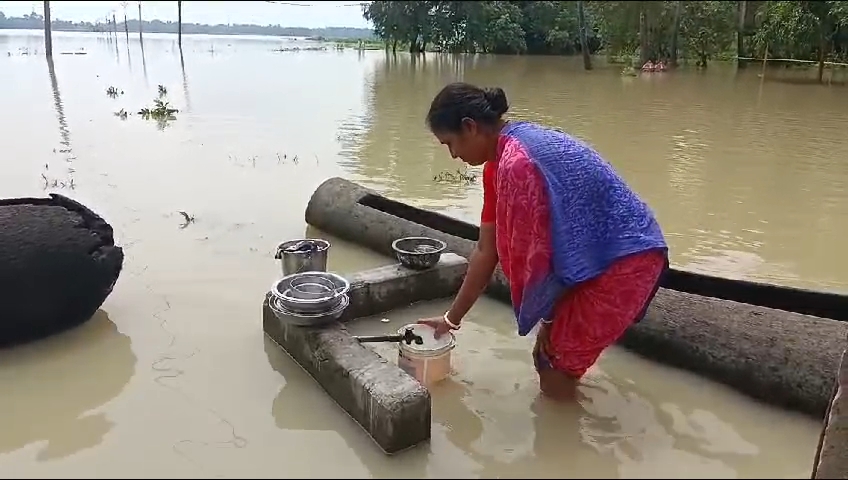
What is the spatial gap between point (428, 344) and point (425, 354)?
0.15ft

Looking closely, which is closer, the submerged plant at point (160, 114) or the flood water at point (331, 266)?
the flood water at point (331, 266)

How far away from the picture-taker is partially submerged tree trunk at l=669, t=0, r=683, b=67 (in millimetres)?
8305

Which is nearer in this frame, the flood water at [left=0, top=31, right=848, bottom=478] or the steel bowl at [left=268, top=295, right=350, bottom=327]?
the flood water at [left=0, top=31, right=848, bottom=478]

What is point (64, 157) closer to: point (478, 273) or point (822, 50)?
point (478, 273)

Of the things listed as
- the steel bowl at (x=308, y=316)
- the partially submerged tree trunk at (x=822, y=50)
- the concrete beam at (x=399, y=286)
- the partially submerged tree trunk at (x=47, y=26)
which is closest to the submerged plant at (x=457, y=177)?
the concrete beam at (x=399, y=286)

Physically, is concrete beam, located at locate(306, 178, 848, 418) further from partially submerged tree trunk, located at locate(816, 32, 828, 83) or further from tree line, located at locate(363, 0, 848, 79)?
partially submerged tree trunk, located at locate(816, 32, 828, 83)

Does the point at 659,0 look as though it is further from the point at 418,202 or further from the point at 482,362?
the point at 482,362

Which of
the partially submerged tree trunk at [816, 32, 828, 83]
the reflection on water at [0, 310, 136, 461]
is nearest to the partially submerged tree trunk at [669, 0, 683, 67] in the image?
the partially submerged tree trunk at [816, 32, 828, 83]

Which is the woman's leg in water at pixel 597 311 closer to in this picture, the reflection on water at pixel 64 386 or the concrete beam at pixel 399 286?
the concrete beam at pixel 399 286

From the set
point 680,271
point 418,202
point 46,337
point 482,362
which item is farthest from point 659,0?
point 46,337

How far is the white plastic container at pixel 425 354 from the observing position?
2.60 m

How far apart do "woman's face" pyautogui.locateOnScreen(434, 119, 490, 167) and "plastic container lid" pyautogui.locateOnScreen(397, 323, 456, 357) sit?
2.36 ft

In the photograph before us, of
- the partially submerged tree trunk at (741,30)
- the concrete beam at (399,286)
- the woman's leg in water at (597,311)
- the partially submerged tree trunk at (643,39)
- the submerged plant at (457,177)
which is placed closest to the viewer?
the woman's leg in water at (597,311)

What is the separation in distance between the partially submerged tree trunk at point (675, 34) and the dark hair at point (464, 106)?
6998 mm
